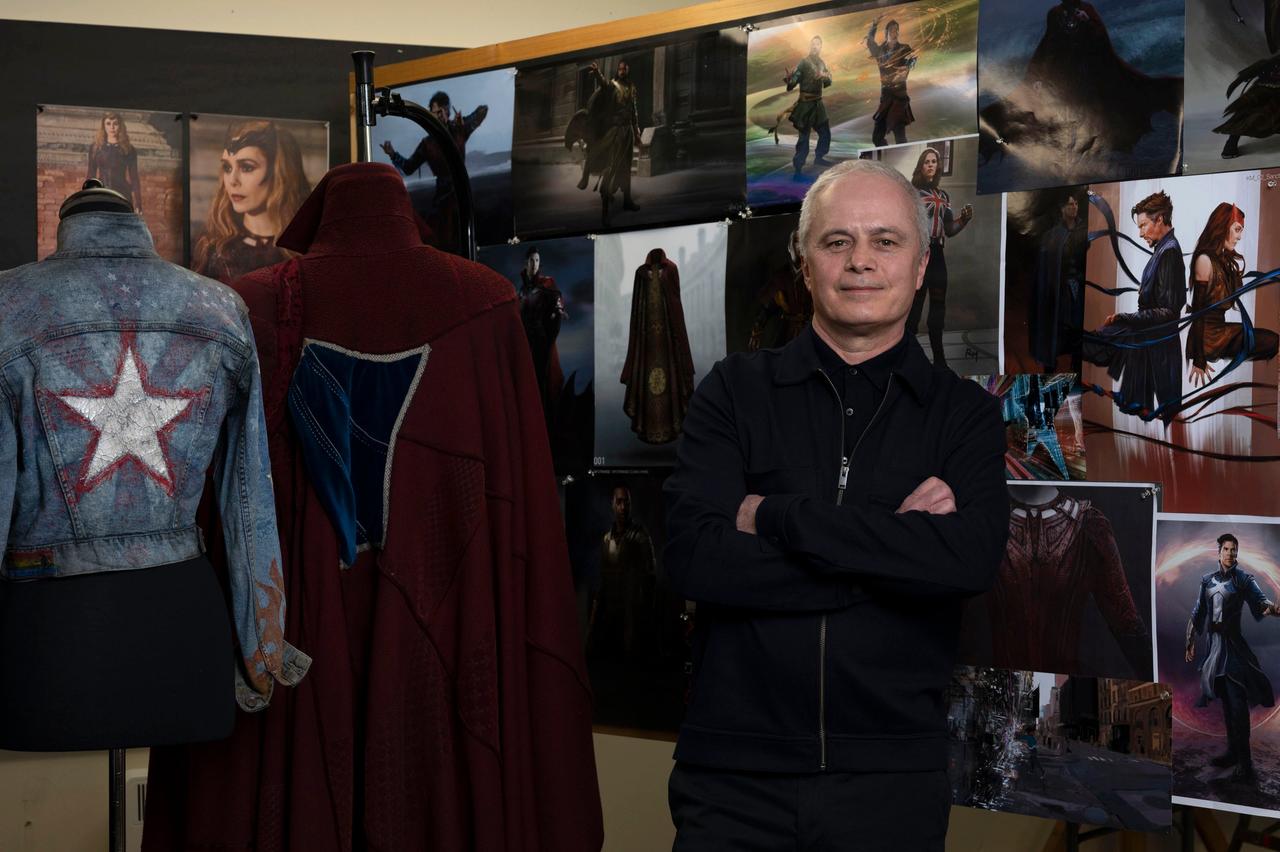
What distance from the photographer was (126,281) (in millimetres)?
1958

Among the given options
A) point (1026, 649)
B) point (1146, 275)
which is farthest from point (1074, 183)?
point (1026, 649)

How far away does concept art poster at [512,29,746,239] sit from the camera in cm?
280

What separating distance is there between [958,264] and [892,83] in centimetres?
41

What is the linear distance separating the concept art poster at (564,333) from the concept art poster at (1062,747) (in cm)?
105

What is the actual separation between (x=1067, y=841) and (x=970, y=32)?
1.61 m

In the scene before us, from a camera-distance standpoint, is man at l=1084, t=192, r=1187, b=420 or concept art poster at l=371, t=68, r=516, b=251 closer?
man at l=1084, t=192, r=1187, b=420

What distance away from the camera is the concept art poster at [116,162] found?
3.36 m

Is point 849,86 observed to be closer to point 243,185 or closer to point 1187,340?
point 1187,340

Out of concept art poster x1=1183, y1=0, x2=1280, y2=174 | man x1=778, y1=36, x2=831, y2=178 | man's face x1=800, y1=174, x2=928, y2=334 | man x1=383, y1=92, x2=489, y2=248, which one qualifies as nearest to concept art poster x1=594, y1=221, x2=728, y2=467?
man x1=778, y1=36, x2=831, y2=178

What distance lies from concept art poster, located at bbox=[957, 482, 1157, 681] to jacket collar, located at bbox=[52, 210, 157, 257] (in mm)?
1668

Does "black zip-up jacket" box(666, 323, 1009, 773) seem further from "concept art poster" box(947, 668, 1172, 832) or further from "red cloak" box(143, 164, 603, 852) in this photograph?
"concept art poster" box(947, 668, 1172, 832)

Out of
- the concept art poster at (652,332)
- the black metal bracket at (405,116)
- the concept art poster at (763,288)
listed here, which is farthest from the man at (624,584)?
the black metal bracket at (405,116)

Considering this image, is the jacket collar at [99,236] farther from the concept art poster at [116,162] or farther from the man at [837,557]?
the concept art poster at [116,162]

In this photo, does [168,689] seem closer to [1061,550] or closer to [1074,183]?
[1061,550]
